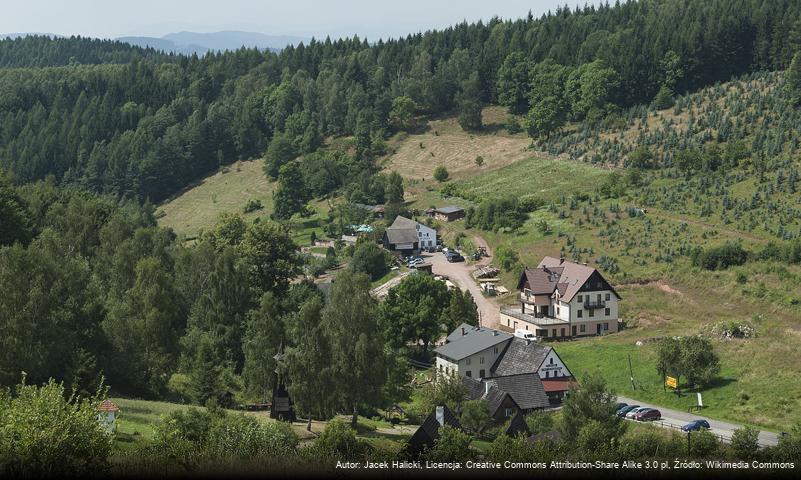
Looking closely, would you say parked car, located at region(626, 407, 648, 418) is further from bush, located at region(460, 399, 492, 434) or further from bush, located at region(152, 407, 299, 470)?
bush, located at region(152, 407, 299, 470)

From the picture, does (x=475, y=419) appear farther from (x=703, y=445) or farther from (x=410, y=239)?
(x=410, y=239)

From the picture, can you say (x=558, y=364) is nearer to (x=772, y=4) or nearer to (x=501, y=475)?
(x=501, y=475)

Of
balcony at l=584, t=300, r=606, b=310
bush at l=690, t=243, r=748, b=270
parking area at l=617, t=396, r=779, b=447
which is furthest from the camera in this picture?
bush at l=690, t=243, r=748, b=270

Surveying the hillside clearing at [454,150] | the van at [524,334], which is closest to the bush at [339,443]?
the van at [524,334]

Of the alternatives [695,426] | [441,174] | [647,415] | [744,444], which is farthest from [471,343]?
[441,174]

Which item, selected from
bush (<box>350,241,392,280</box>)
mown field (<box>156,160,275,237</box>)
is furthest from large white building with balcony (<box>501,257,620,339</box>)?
mown field (<box>156,160,275,237</box>)
